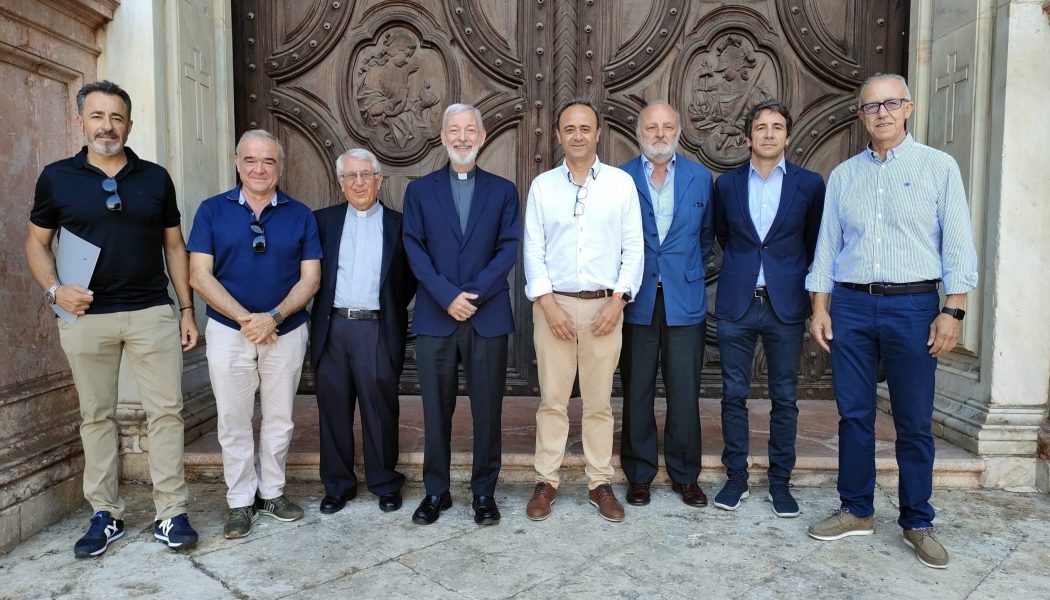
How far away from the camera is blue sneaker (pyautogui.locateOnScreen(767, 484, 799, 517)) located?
3.43m

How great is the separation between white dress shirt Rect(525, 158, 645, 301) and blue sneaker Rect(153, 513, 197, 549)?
5.85 feet

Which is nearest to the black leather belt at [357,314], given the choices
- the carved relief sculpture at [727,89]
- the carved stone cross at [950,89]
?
the carved relief sculpture at [727,89]

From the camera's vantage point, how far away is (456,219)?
338cm

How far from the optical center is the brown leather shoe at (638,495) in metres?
3.56

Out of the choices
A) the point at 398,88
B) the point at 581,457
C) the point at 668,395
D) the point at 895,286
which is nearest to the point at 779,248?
the point at 895,286

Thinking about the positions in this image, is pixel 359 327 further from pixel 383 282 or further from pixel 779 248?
pixel 779 248

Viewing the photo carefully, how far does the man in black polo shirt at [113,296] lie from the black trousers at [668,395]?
2.03 metres

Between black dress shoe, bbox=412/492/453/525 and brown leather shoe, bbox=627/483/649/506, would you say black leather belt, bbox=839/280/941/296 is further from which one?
black dress shoe, bbox=412/492/453/525

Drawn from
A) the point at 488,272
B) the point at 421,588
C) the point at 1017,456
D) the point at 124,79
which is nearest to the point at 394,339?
the point at 488,272

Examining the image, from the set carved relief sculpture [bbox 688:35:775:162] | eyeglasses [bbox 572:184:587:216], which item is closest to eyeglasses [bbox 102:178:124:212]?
eyeglasses [bbox 572:184:587:216]

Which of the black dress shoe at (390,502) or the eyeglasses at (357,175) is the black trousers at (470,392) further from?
the eyeglasses at (357,175)

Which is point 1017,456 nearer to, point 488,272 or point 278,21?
point 488,272

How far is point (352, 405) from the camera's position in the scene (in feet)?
11.7

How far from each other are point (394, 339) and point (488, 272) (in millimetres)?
585
